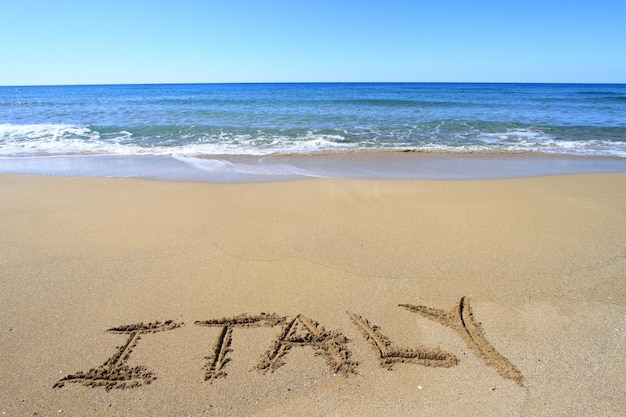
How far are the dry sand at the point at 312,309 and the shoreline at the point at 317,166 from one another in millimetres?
1986

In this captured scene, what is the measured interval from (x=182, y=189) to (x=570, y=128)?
574 inches

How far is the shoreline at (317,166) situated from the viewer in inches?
274

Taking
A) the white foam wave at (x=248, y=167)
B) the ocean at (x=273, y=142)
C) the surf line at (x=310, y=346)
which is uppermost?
the ocean at (x=273, y=142)

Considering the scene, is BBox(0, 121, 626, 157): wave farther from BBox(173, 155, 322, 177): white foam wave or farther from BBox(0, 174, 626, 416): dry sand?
BBox(0, 174, 626, 416): dry sand

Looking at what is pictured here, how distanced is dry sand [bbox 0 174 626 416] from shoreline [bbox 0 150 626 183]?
1986 millimetres

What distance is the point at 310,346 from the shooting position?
8.05 feet

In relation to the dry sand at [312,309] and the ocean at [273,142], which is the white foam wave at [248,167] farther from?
the dry sand at [312,309]

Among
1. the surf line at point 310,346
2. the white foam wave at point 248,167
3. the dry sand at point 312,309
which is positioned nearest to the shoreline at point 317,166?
the white foam wave at point 248,167

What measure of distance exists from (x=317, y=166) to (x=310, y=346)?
5712 millimetres

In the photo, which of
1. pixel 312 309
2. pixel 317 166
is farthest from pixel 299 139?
pixel 312 309

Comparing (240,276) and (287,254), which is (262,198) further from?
(240,276)

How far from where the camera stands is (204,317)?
2.75 metres

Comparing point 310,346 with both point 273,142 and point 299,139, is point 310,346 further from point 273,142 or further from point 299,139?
point 299,139

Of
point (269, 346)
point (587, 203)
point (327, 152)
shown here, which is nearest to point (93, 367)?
point (269, 346)
